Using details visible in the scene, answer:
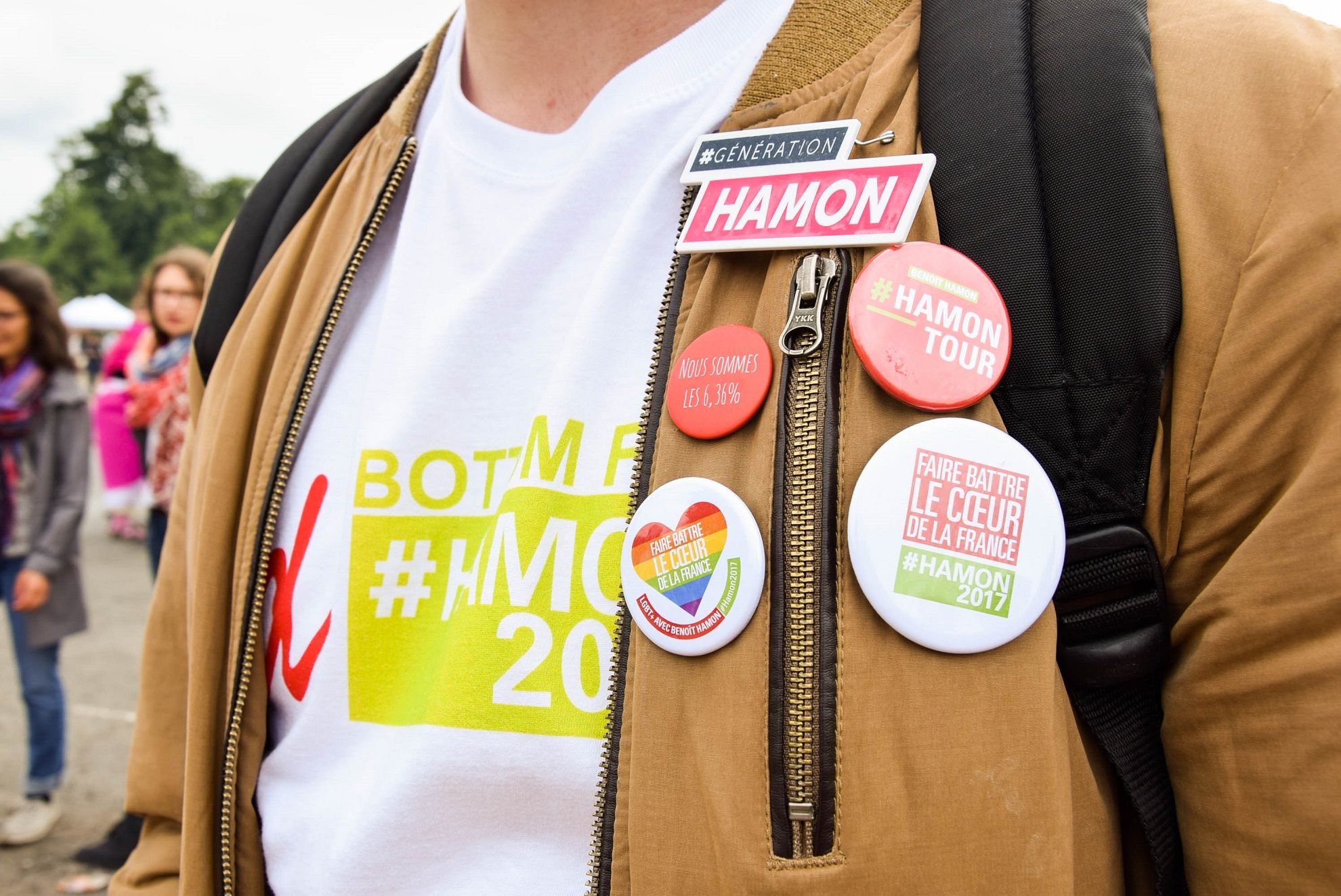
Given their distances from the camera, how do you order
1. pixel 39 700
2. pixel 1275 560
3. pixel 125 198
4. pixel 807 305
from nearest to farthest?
1. pixel 1275 560
2. pixel 807 305
3. pixel 39 700
4. pixel 125 198


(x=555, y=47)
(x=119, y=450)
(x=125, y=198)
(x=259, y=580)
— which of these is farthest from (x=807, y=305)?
(x=125, y=198)

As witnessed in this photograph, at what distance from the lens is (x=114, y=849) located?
3.79 m

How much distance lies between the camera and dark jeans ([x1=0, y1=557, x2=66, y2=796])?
412cm

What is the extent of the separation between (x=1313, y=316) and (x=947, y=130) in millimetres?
354

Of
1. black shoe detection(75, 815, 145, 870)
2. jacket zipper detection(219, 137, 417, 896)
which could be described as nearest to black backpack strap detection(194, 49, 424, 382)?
jacket zipper detection(219, 137, 417, 896)

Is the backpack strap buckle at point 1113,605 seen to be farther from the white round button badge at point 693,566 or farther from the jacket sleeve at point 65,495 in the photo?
the jacket sleeve at point 65,495

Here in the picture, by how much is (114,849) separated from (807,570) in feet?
13.2

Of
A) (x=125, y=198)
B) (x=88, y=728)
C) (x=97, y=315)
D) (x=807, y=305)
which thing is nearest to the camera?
(x=807, y=305)

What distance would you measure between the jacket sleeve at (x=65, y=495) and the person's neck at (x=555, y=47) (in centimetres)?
374

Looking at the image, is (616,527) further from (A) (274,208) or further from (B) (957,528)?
(A) (274,208)

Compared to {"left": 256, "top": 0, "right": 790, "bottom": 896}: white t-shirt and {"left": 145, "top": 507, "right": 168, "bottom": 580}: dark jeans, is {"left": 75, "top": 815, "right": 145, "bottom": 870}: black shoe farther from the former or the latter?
{"left": 256, "top": 0, "right": 790, "bottom": 896}: white t-shirt

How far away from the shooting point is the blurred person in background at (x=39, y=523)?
4.11 meters

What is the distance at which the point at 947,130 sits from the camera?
0.93m

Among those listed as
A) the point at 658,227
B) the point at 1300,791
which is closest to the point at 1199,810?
the point at 1300,791
